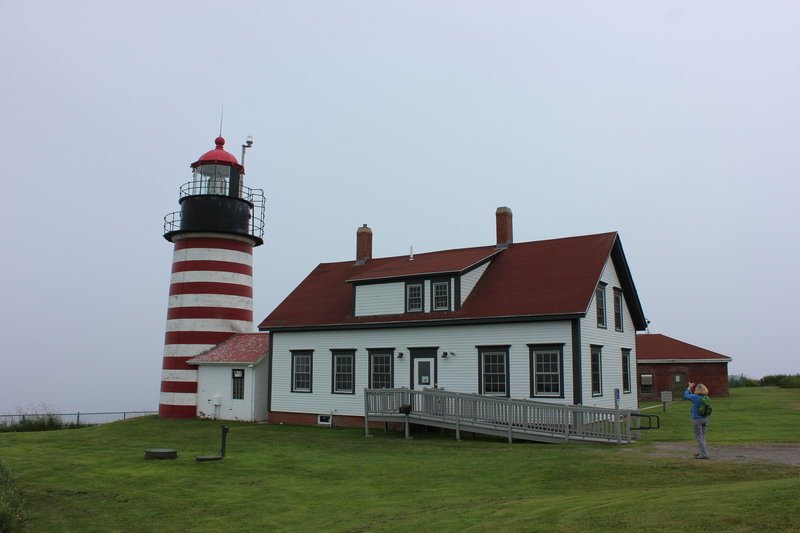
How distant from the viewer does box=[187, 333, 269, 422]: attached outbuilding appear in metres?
29.0

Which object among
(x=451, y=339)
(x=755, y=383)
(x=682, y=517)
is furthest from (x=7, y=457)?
(x=755, y=383)

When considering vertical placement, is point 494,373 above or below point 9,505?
above

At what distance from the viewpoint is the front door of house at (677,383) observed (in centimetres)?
4122

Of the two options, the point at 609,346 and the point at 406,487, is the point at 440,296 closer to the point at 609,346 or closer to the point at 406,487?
the point at 609,346

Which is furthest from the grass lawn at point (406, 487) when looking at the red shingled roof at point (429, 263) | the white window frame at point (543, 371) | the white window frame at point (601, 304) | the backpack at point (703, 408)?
the red shingled roof at point (429, 263)

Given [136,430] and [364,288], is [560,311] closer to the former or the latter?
[364,288]

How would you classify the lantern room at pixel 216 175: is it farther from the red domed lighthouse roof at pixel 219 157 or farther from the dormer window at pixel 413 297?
the dormer window at pixel 413 297

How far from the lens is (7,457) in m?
18.9

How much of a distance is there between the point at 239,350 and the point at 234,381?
144cm

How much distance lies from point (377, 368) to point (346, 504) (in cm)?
1421

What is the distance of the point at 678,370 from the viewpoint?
41.3 m

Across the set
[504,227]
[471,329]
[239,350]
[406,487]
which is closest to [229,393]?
[239,350]

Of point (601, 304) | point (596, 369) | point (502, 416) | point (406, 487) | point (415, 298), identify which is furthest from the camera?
point (415, 298)

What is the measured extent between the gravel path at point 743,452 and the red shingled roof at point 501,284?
548 centimetres
